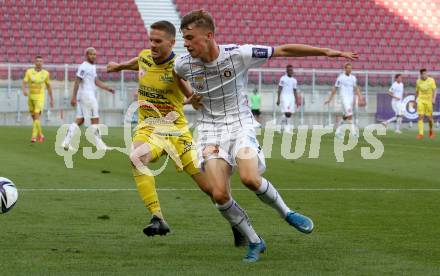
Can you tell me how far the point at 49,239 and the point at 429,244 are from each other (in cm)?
293

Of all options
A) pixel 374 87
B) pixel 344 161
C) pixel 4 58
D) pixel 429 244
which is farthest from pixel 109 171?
pixel 374 87

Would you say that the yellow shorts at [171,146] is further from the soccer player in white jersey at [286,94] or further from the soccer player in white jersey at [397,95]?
the soccer player in white jersey at [397,95]

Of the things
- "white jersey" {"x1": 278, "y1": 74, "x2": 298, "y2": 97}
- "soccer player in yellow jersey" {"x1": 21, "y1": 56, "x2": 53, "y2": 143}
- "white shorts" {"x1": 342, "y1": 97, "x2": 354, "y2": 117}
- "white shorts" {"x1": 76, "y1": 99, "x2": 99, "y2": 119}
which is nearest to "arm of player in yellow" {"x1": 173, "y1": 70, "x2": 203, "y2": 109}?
"white shorts" {"x1": 76, "y1": 99, "x2": 99, "y2": 119}

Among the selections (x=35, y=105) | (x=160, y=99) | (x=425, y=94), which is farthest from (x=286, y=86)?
(x=160, y=99)

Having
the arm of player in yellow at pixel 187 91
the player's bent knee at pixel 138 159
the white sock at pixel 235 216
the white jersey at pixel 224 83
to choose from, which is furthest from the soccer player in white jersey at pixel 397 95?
the white sock at pixel 235 216

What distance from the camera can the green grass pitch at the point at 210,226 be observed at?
21.8 ft

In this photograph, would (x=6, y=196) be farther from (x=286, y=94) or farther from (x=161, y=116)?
(x=286, y=94)

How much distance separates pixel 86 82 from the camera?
2189 centimetres

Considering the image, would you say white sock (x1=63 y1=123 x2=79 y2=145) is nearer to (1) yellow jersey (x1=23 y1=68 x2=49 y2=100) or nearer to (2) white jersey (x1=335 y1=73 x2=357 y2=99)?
(1) yellow jersey (x1=23 y1=68 x2=49 y2=100)

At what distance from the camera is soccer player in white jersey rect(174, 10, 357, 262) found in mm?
7246

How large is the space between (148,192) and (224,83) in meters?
1.39

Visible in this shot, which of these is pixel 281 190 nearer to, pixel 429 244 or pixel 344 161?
pixel 429 244

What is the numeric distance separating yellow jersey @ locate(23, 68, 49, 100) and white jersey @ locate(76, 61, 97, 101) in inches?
136

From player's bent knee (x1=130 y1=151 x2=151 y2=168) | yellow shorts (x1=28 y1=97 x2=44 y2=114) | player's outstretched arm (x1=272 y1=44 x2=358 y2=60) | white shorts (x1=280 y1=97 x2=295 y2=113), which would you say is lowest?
white shorts (x1=280 y1=97 x2=295 y2=113)
